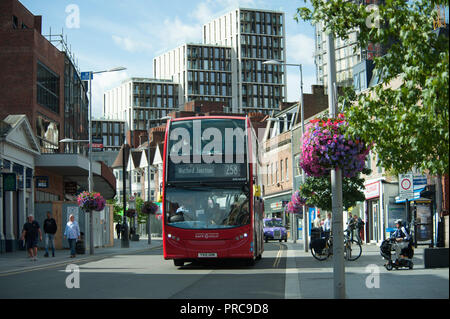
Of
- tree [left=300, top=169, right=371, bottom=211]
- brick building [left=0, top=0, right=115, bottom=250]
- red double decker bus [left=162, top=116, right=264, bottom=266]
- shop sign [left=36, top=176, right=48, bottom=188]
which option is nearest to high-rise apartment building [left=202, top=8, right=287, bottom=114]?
brick building [left=0, top=0, right=115, bottom=250]

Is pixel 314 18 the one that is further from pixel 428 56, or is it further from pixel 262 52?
pixel 262 52

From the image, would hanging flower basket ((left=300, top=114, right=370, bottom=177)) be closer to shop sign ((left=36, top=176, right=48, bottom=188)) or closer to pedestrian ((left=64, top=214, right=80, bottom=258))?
pedestrian ((left=64, top=214, right=80, bottom=258))

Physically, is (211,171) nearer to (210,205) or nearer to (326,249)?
(210,205)

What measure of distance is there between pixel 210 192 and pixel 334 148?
32.4 ft

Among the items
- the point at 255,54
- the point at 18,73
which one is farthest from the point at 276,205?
the point at 255,54

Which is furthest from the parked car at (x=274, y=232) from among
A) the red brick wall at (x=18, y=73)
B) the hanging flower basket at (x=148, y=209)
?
the red brick wall at (x=18, y=73)

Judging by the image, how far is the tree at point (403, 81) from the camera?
33.8ft

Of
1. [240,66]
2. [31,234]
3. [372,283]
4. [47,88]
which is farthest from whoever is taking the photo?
[240,66]

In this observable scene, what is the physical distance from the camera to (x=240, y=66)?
513ft

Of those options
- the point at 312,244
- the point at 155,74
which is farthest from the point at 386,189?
the point at 155,74

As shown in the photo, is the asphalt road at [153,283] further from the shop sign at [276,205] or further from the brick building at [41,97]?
the shop sign at [276,205]

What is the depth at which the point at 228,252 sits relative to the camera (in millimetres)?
21797

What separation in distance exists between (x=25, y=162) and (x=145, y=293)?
101ft

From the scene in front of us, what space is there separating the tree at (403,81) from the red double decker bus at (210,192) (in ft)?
29.3
